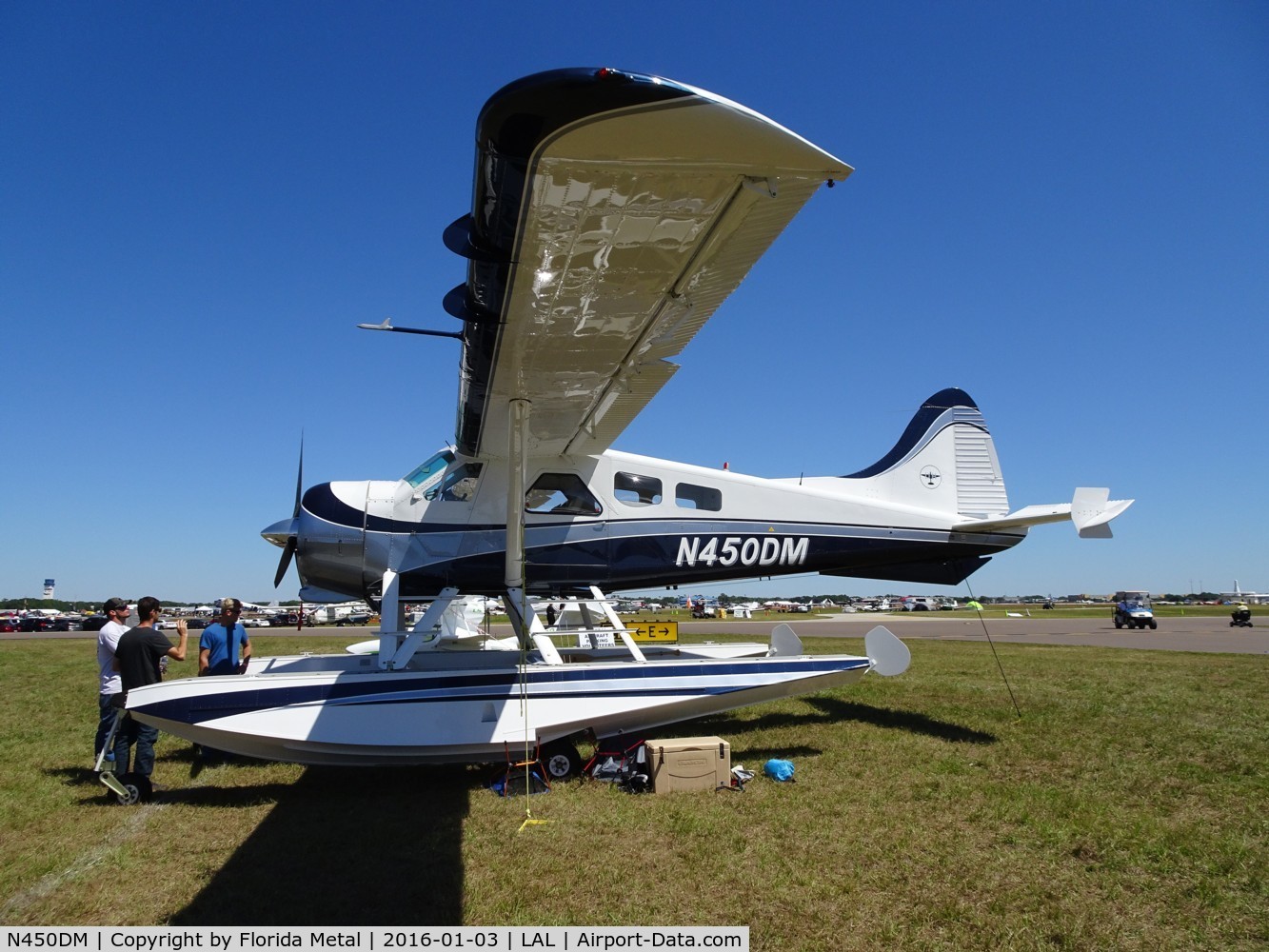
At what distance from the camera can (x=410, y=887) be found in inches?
150

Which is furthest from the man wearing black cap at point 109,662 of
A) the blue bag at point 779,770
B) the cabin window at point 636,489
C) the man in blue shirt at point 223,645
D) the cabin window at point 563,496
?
the blue bag at point 779,770

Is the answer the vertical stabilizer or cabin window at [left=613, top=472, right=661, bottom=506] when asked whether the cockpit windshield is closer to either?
cabin window at [left=613, top=472, right=661, bottom=506]

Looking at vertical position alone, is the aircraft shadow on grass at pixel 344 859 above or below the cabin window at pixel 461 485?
below

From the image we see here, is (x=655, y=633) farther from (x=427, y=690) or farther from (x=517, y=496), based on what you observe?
(x=427, y=690)

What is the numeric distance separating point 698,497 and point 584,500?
4.16 ft

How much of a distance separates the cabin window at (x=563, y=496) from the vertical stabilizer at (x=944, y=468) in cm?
337

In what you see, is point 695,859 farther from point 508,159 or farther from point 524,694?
point 508,159

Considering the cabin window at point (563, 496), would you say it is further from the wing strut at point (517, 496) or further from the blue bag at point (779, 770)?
the blue bag at point (779, 770)

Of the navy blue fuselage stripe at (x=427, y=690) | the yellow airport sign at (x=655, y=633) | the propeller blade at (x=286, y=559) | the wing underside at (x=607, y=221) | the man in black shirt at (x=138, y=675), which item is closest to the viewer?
the wing underside at (x=607, y=221)

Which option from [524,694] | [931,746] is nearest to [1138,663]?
[931,746]

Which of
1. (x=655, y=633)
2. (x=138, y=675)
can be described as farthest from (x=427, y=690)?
(x=655, y=633)

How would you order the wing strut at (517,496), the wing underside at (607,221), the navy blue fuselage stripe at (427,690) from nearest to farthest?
1. the wing underside at (607,221)
2. the navy blue fuselage stripe at (427,690)
3. the wing strut at (517,496)

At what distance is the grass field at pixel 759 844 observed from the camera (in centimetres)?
343

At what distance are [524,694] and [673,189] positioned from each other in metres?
4.37
